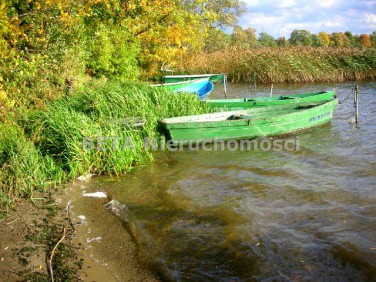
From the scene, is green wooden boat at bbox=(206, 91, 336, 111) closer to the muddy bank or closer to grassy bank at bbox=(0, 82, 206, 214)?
grassy bank at bbox=(0, 82, 206, 214)

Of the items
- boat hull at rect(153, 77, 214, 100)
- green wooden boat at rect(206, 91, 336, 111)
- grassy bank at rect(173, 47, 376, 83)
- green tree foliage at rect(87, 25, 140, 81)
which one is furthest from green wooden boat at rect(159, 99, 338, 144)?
grassy bank at rect(173, 47, 376, 83)

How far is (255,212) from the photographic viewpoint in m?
6.20

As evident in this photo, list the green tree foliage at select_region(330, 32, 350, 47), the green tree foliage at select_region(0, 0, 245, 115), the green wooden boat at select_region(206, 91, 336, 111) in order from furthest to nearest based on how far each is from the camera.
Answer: the green tree foliage at select_region(330, 32, 350, 47) → the green wooden boat at select_region(206, 91, 336, 111) → the green tree foliage at select_region(0, 0, 245, 115)

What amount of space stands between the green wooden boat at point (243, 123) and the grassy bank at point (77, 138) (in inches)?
25.0

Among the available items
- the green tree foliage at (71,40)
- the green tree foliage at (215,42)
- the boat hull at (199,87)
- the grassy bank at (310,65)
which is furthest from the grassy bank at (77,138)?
the green tree foliage at (215,42)

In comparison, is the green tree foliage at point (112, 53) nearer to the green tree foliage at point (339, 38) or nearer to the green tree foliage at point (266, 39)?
the green tree foliage at point (266, 39)

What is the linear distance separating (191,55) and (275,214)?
20.8m

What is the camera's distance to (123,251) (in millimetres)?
4965

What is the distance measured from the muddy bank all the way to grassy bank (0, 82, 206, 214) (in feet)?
1.76

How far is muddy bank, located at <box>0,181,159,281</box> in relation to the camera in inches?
170

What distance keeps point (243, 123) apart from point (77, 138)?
14.9ft

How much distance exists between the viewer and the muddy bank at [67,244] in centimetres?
431

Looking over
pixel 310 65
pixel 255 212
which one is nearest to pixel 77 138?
pixel 255 212

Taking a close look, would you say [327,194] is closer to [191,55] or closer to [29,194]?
[29,194]
